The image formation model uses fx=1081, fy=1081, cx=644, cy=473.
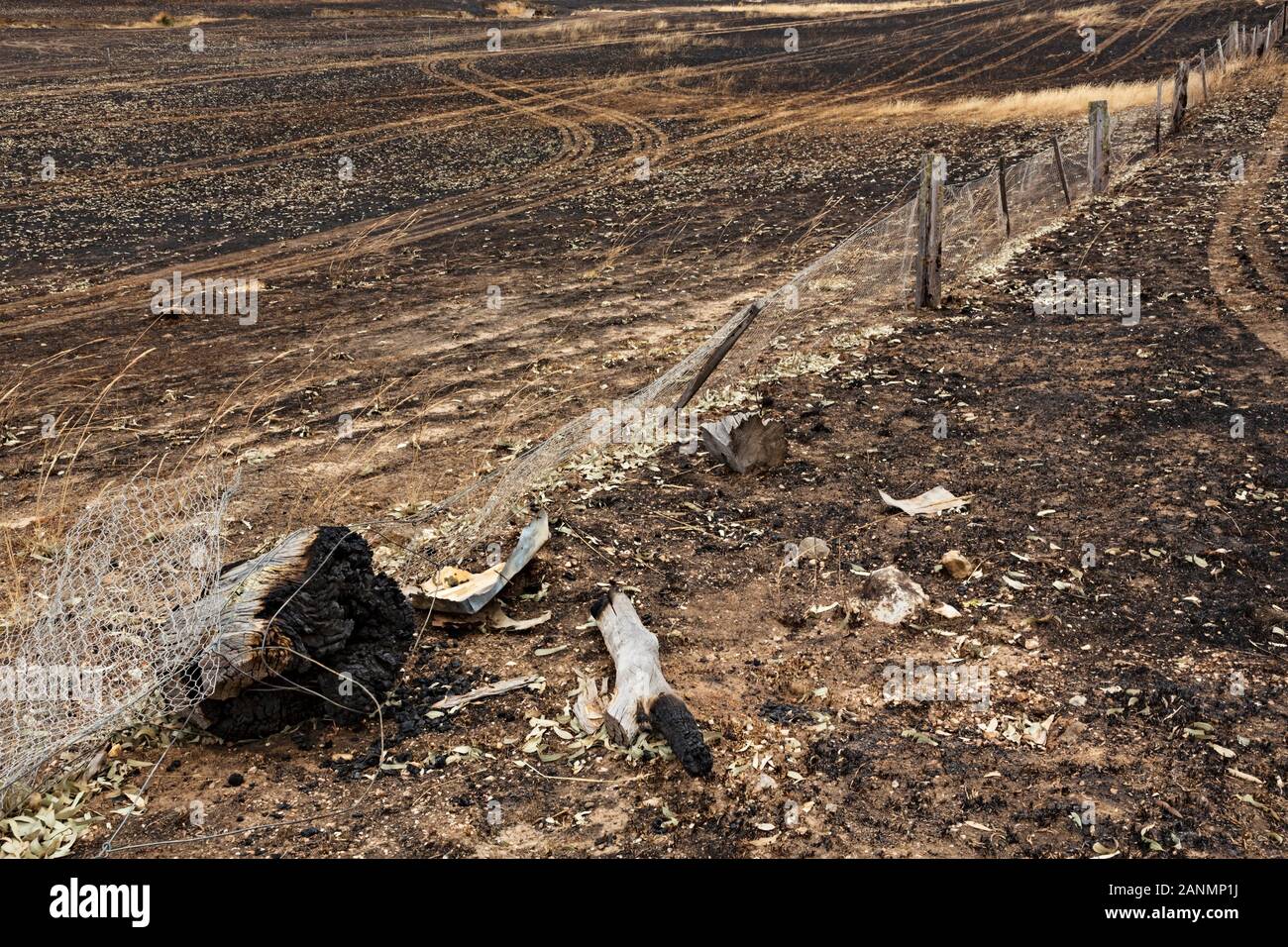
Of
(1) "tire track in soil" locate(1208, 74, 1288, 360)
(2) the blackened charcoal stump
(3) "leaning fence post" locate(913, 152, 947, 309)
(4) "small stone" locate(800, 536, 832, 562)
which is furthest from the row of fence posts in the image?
(2) the blackened charcoal stump

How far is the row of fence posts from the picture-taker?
39.2 feet

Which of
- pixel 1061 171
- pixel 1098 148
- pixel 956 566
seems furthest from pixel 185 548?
pixel 1098 148

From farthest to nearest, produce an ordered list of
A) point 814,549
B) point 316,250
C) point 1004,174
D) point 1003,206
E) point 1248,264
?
point 316,250, point 1003,206, point 1004,174, point 1248,264, point 814,549

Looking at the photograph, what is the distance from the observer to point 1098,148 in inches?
683

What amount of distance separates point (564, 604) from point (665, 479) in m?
1.99

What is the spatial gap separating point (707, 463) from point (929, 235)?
511 centimetres

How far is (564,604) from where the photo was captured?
6797 mm

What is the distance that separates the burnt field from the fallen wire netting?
205 millimetres

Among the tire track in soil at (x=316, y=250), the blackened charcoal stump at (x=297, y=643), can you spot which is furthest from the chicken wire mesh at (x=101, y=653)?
the tire track in soil at (x=316, y=250)

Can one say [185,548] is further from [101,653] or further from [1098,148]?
[1098,148]

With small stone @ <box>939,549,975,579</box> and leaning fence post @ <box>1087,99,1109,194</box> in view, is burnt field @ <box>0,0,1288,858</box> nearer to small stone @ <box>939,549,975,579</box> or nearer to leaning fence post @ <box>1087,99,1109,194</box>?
small stone @ <box>939,549,975,579</box>

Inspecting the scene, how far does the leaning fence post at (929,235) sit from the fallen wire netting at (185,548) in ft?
1.15

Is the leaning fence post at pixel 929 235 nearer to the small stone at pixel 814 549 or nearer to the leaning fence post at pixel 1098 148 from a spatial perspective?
the small stone at pixel 814 549
